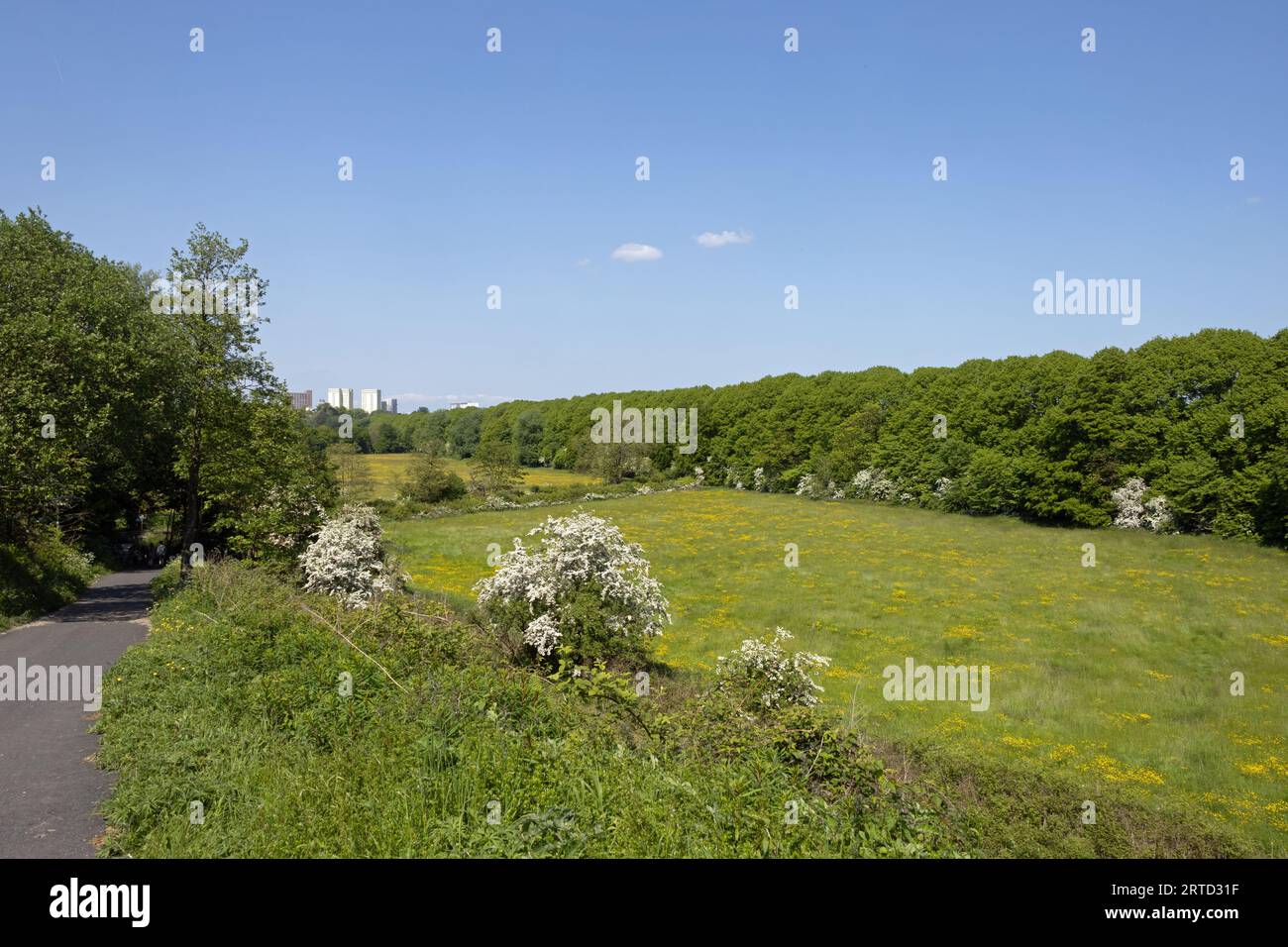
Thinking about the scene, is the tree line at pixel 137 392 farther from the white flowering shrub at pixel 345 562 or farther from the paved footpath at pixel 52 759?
the paved footpath at pixel 52 759

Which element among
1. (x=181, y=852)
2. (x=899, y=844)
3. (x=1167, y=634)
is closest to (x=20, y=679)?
(x=181, y=852)

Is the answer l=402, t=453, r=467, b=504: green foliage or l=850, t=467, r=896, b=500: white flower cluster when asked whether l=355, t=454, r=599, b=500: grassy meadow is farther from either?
l=850, t=467, r=896, b=500: white flower cluster

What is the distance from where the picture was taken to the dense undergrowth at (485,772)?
6.24 metres

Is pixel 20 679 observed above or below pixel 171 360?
below

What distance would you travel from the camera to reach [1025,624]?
3016 cm

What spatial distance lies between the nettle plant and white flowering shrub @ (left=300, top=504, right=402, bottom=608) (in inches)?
187

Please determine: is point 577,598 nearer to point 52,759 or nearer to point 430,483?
point 52,759

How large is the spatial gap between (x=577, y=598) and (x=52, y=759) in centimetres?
1190

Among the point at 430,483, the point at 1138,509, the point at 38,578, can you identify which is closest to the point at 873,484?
the point at 1138,509

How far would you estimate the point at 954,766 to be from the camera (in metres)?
12.1

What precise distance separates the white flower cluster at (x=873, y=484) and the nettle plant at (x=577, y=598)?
54.9 m

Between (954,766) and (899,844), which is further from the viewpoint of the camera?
(954,766)
